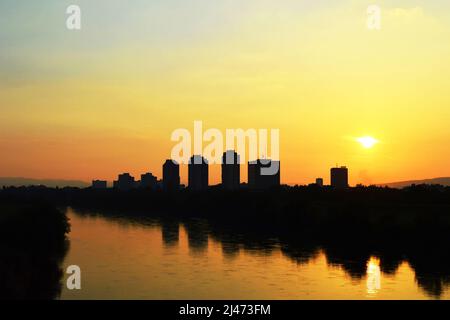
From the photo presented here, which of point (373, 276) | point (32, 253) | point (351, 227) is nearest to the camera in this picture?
point (373, 276)

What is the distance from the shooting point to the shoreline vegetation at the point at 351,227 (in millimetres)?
56094

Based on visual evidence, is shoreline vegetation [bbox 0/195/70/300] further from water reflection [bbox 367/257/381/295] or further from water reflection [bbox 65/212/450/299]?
water reflection [bbox 367/257/381/295]

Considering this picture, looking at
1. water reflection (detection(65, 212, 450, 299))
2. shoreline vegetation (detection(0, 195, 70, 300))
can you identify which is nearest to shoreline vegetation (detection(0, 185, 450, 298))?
water reflection (detection(65, 212, 450, 299))

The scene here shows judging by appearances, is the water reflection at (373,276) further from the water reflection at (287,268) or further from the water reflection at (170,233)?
the water reflection at (170,233)

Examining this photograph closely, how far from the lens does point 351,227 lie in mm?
75375

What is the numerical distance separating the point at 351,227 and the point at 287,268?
25.5 meters

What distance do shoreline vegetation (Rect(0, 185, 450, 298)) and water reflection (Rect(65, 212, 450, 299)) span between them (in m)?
0.17

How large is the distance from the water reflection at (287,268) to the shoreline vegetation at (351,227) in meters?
0.17

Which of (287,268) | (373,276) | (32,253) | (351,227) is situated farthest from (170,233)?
(373,276)

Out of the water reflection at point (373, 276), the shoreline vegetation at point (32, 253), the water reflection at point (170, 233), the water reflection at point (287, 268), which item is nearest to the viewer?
the shoreline vegetation at point (32, 253)

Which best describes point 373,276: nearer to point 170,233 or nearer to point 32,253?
point 32,253

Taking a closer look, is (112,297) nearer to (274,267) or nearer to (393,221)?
(274,267)

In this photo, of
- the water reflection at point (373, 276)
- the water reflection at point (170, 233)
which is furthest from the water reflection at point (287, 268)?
the water reflection at point (170, 233)
